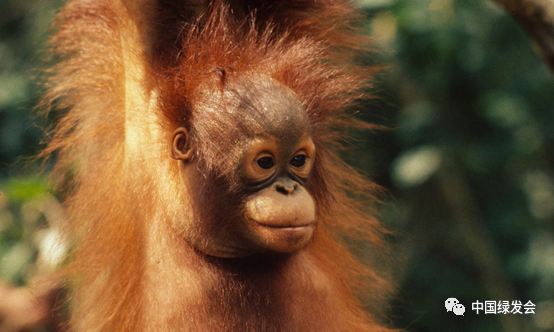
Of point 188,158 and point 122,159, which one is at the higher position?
point 188,158

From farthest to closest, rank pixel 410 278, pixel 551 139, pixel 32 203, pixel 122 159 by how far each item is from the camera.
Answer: pixel 410 278
pixel 551 139
pixel 32 203
pixel 122 159

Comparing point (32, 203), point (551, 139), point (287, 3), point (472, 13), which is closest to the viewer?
point (287, 3)

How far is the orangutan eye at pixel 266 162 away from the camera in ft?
7.04

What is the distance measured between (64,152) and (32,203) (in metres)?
0.79

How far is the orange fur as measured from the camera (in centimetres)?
224

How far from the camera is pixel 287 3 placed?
2.66 m

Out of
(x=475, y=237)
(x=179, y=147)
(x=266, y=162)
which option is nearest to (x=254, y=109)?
(x=266, y=162)

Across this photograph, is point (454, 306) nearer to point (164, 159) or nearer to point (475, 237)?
point (475, 237)

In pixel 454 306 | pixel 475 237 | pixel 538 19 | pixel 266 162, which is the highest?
pixel 538 19

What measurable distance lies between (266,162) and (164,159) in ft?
1.25

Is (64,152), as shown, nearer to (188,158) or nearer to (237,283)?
(188,158)

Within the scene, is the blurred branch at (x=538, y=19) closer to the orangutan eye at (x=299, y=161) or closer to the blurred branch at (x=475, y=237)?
the orangutan eye at (x=299, y=161)

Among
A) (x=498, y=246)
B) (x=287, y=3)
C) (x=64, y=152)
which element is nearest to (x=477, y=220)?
(x=498, y=246)

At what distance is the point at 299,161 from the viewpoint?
2.25 m
